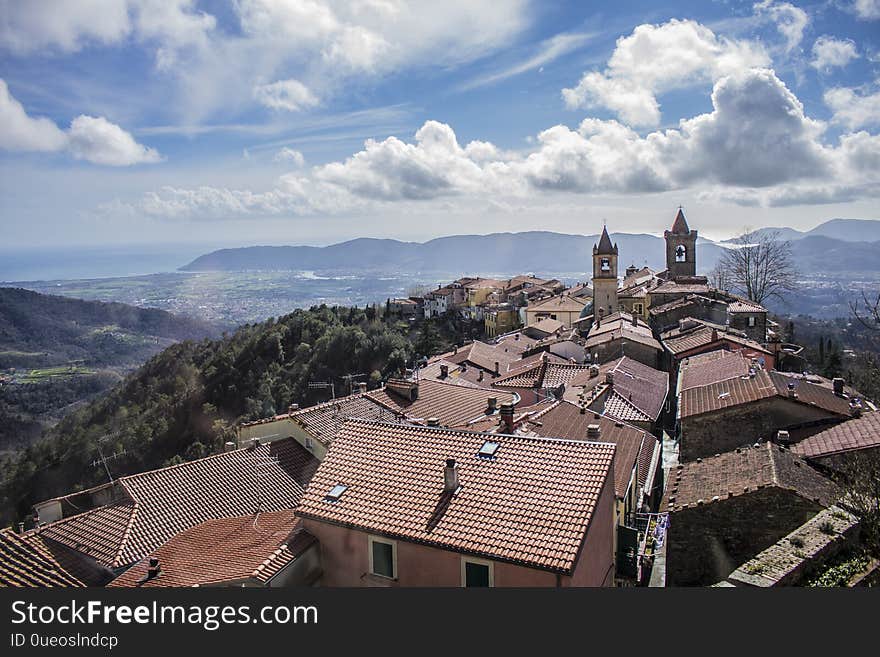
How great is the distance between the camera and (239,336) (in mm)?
90438

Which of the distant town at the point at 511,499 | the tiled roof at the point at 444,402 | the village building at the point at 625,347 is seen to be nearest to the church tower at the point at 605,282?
the village building at the point at 625,347

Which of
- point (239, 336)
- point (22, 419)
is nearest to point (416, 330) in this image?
point (239, 336)

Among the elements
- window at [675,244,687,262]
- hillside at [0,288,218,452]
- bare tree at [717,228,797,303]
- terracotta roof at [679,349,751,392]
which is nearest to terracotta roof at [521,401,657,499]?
terracotta roof at [679,349,751,392]

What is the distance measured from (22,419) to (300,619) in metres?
103

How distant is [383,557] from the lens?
1009 cm

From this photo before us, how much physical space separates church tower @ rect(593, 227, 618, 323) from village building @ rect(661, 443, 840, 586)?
3655 centimetres

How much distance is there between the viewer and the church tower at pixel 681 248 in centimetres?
6450

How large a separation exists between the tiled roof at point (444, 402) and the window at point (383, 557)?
419 inches

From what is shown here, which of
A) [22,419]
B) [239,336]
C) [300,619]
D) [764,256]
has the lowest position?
[22,419]

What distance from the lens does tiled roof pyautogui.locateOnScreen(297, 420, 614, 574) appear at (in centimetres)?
909

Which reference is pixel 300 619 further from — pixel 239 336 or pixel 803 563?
pixel 239 336

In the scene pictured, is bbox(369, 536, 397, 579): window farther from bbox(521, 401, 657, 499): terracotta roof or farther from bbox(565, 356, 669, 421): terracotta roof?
bbox(565, 356, 669, 421): terracotta roof

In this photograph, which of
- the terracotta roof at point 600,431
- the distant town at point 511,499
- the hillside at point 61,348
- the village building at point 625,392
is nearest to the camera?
the distant town at point 511,499

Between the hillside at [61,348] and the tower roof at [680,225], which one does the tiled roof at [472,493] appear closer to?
the tower roof at [680,225]
